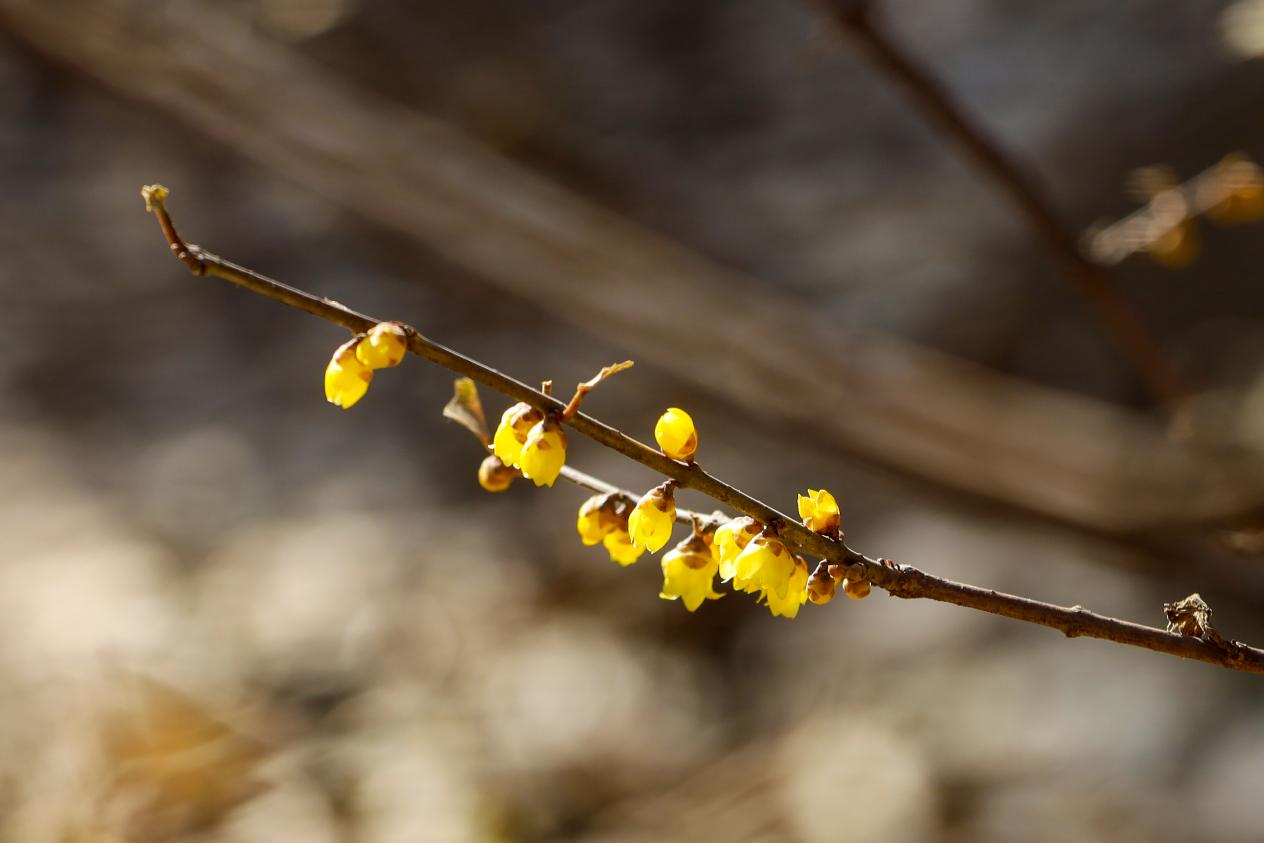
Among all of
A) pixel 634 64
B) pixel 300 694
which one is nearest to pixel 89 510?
pixel 300 694

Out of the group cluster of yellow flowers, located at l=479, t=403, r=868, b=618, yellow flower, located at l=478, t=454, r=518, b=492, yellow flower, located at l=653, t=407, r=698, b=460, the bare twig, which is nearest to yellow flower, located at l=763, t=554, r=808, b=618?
cluster of yellow flowers, located at l=479, t=403, r=868, b=618

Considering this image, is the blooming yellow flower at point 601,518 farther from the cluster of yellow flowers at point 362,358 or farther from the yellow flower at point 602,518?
the cluster of yellow flowers at point 362,358

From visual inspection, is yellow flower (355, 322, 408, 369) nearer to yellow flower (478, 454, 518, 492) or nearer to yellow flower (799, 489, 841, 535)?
yellow flower (478, 454, 518, 492)

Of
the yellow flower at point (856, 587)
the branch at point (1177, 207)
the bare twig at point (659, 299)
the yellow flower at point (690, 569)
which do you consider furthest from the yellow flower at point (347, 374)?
→ the bare twig at point (659, 299)

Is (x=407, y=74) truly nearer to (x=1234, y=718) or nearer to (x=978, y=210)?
(x=978, y=210)

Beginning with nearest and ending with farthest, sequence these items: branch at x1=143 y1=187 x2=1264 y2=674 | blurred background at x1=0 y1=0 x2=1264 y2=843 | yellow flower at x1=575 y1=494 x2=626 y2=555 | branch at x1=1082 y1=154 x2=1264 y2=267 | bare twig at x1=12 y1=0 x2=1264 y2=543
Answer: branch at x1=143 y1=187 x2=1264 y2=674 → yellow flower at x1=575 y1=494 x2=626 y2=555 → branch at x1=1082 y1=154 x2=1264 y2=267 → blurred background at x1=0 y1=0 x2=1264 y2=843 → bare twig at x1=12 y1=0 x2=1264 y2=543

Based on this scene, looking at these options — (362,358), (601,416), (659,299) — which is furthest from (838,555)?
(659,299)
